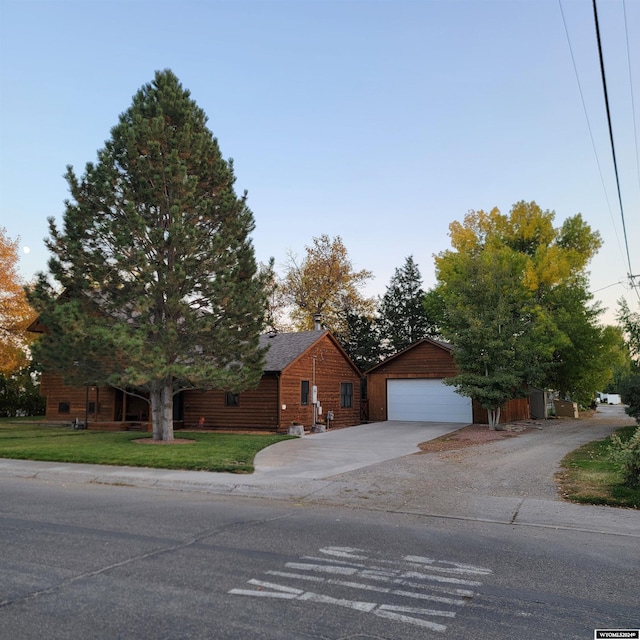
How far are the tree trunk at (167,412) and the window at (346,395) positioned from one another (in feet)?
42.1

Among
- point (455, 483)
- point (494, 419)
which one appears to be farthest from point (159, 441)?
point (494, 419)

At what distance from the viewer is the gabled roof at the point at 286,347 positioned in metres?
24.4

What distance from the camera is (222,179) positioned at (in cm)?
1925

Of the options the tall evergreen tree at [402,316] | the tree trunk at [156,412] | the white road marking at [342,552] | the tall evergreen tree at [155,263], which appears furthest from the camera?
the tall evergreen tree at [402,316]

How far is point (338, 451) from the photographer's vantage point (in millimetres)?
16812

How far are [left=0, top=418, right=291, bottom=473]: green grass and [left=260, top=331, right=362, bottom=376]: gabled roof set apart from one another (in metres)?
4.83

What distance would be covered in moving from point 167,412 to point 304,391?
28.0ft

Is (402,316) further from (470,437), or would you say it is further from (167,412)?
(167,412)

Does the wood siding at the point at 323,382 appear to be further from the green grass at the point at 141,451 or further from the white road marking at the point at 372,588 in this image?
the white road marking at the point at 372,588

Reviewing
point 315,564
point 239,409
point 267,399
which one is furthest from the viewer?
point 239,409

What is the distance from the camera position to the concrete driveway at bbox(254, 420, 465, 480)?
1268cm

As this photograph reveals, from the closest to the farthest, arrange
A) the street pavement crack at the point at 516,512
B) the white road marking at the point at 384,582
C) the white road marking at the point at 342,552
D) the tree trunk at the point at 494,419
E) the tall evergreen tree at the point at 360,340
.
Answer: the white road marking at the point at 384,582, the white road marking at the point at 342,552, the street pavement crack at the point at 516,512, the tree trunk at the point at 494,419, the tall evergreen tree at the point at 360,340

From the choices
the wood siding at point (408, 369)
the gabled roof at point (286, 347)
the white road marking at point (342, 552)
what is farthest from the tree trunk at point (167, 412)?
the wood siding at point (408, 369)

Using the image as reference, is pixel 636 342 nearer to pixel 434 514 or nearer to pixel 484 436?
pixel 484 436
